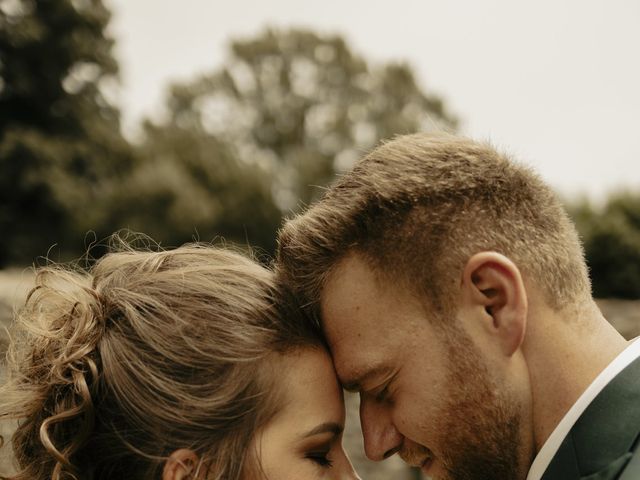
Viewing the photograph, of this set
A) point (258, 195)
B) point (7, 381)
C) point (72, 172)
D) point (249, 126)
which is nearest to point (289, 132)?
point (249, 126)

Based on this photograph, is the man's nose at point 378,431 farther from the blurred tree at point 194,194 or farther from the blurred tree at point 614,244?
the blurred tree at point 194,194

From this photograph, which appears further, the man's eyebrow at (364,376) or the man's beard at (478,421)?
the man's eyebrow at (364,376)

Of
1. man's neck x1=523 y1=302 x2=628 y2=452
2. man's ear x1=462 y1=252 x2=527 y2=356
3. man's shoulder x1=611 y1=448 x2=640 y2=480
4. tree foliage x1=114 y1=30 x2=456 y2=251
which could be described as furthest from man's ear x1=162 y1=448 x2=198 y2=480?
tree foliage x1=114 y1=30 x2=456 y2=251

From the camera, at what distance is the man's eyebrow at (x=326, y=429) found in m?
2.60

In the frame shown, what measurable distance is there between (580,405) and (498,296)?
0.46 metres

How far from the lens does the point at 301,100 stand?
126 ft

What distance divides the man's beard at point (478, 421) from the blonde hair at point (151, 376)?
60 centimetres

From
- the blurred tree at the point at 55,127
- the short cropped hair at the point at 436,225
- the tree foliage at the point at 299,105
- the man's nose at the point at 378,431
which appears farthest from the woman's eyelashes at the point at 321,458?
the tree foliage at the point at 299,105

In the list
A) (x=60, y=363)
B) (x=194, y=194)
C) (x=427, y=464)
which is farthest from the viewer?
(x=194, y=194)

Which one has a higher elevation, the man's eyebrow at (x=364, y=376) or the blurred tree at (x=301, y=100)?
the man's eyebrow at (x=364, y=376)

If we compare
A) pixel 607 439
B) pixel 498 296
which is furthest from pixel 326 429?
pixel 607 439

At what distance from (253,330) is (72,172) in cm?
2435

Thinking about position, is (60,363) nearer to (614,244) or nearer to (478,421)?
(478,421)

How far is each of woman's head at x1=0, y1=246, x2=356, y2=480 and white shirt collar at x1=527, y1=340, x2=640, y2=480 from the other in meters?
0.92
